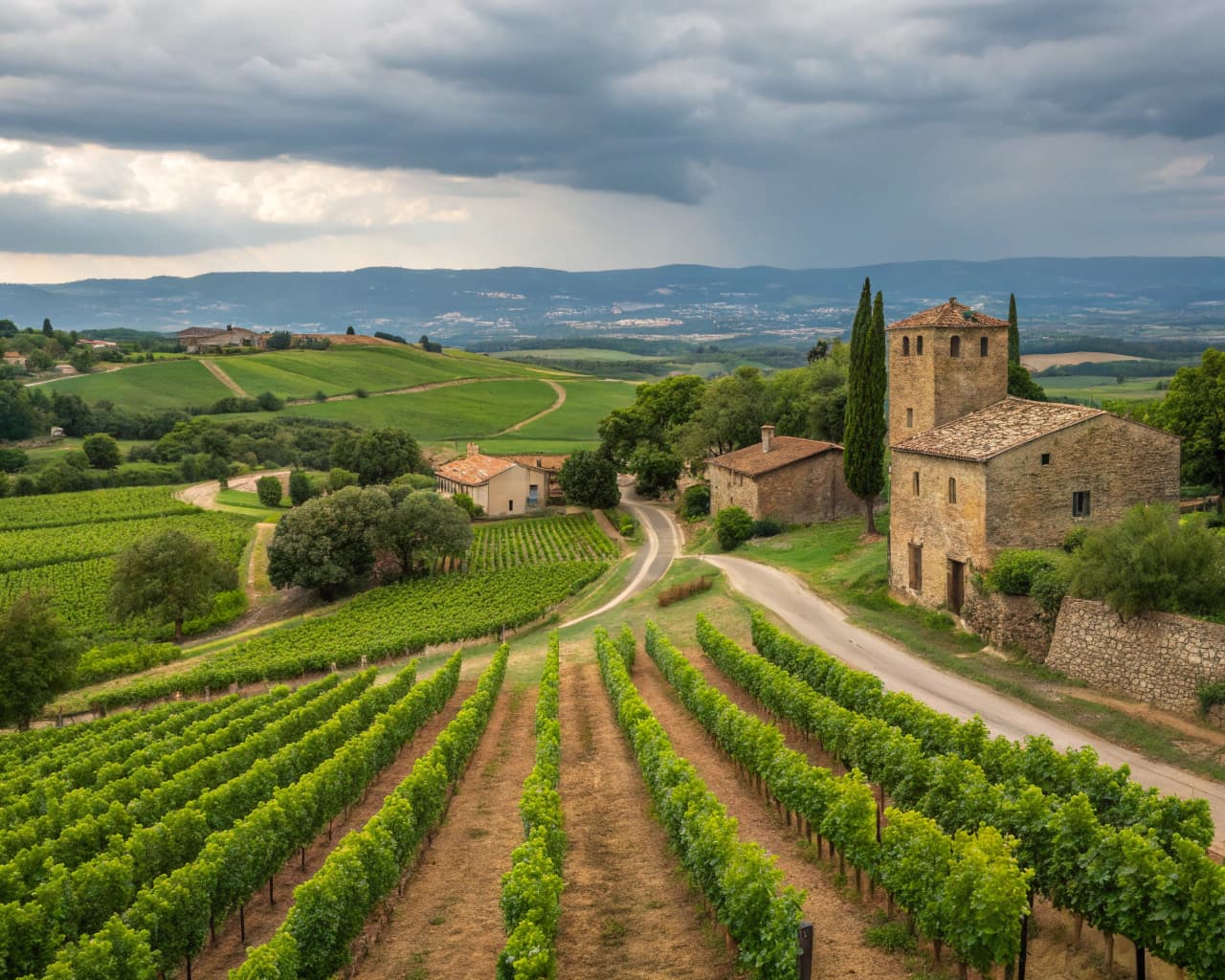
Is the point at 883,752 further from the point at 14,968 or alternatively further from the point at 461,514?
the point at 461,514

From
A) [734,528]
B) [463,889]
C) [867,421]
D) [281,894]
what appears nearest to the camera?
[463,889]

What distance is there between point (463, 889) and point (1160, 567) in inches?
666

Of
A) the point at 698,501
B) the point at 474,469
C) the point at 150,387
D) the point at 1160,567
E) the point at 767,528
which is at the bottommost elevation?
the point at 698,501

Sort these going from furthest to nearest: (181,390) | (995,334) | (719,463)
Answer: (181,390) → (719,463) → (995,334)

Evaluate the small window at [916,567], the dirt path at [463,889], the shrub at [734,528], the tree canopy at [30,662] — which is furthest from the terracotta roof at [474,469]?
the dirt path at [463,889]

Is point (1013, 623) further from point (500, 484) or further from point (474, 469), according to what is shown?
point (474, 469)

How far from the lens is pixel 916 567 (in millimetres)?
35094

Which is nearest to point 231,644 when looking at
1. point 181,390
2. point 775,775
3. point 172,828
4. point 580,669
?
point 580,669

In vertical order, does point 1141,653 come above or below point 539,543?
above

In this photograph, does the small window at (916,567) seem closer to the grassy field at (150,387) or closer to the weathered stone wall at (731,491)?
the weathered stone wall at (731,491)

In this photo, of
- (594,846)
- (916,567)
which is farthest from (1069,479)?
(594,846)

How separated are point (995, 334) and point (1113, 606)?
14252 millimetres

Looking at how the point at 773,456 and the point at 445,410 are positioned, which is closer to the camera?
the point at 773,456

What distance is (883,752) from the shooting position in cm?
1831
